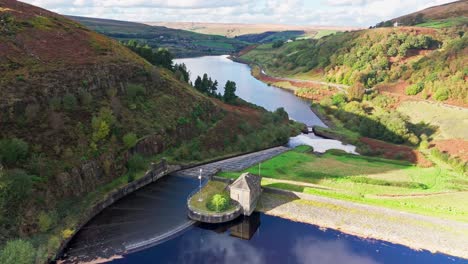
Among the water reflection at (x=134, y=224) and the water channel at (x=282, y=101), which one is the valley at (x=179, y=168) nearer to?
the water reflection at (x=134, y=224)

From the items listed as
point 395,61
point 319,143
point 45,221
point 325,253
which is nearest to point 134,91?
point 45,221

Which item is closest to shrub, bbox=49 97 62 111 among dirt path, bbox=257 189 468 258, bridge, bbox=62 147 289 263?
bridge, bbox=62 147 289 263

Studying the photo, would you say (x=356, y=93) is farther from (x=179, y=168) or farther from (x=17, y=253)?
(x=17, y=253)

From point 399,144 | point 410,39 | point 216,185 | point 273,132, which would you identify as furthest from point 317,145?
point 410,39

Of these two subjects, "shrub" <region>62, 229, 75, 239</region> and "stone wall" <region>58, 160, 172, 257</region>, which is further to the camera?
"stone wall" <region>58, 160, 172, 257</region>

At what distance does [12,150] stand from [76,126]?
10768mm

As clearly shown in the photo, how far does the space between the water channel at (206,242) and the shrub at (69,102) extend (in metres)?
16.7

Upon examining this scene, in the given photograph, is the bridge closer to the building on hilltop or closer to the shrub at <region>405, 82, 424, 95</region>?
the building on hilltop

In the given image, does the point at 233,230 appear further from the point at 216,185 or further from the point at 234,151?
the point at 234,151

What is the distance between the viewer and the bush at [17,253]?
3244 cm

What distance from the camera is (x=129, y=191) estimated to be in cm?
5141

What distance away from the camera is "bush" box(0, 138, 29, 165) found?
41.7 m

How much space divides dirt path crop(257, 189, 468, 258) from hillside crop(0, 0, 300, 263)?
20.1 meters

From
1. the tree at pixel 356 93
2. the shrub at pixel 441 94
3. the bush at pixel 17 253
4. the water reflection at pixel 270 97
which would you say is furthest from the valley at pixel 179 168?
the tree at pixel 356 93
